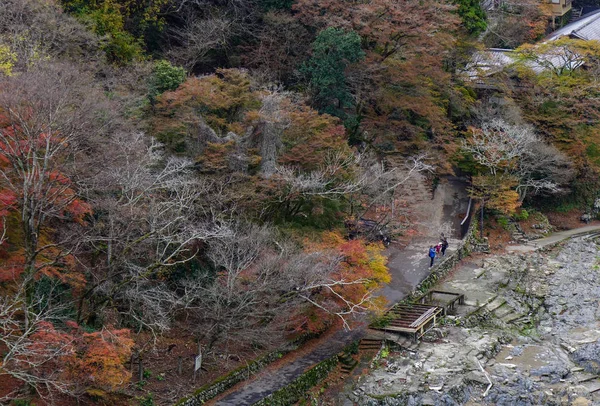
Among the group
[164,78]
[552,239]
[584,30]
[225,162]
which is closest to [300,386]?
[225,162]

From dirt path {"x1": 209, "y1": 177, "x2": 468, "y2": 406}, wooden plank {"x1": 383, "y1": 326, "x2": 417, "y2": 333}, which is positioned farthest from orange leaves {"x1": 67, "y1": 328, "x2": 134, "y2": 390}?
wooden plank {"x1": 383, "y1": 326, "x2": 417, "y2": 333}

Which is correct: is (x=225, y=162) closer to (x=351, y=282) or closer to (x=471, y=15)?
(x=351, y=282)

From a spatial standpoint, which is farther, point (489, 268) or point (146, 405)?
point (489, 268)

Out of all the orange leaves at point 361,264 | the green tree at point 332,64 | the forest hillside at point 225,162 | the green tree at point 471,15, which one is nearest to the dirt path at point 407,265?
the forest hillside at point 225,162

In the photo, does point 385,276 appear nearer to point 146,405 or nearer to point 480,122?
point 146,405

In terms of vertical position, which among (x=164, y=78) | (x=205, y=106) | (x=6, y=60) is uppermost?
(x=6, y=60)

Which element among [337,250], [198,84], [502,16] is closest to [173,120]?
[198,84]
